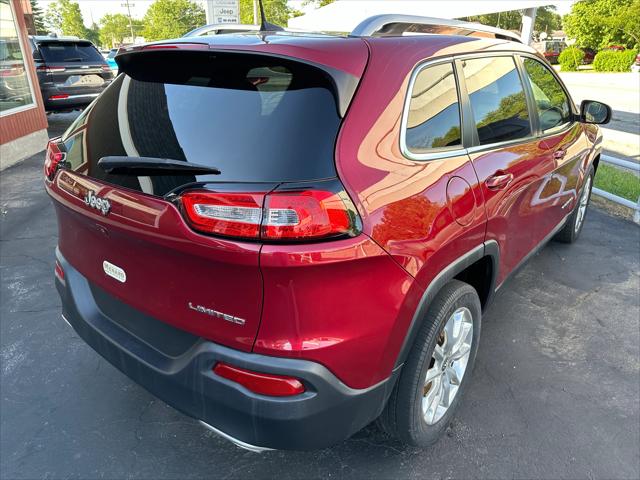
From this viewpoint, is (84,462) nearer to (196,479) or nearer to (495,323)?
(196,479)

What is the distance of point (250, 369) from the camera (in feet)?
5.36

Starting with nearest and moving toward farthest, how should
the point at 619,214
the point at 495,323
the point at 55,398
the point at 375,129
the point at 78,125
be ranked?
the point at 375,129, the point at 78,125, the point at 55,398, the point at 495,323, the point at 619,214

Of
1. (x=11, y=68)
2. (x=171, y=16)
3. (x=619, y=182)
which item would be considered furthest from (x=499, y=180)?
(x=171, y=16)

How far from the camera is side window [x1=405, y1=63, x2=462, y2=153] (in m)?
2.00

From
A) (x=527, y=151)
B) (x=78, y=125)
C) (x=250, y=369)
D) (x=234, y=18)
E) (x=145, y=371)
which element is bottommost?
(x=145, y=371)

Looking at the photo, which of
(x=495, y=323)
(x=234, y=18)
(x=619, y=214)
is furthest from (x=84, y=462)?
(x=234, y=18)

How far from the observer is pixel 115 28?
326ft

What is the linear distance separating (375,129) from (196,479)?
1.72 m

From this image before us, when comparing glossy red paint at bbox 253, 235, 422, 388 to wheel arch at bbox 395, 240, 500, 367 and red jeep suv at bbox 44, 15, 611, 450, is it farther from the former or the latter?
wheel arch at bbox 395, 240, 500, 367

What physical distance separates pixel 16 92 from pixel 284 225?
8.66 m

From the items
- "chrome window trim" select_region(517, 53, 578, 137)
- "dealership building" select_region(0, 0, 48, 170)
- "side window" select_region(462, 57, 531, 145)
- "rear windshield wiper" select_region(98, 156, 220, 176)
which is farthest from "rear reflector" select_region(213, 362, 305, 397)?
"dealership building" select_region(0, 0, 48, 170)

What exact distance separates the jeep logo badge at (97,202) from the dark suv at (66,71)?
9304 millimetres


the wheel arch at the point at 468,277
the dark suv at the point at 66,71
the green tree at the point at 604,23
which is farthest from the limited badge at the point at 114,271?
the green tree at the point at 604,23

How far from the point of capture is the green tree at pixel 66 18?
91.5 meters
